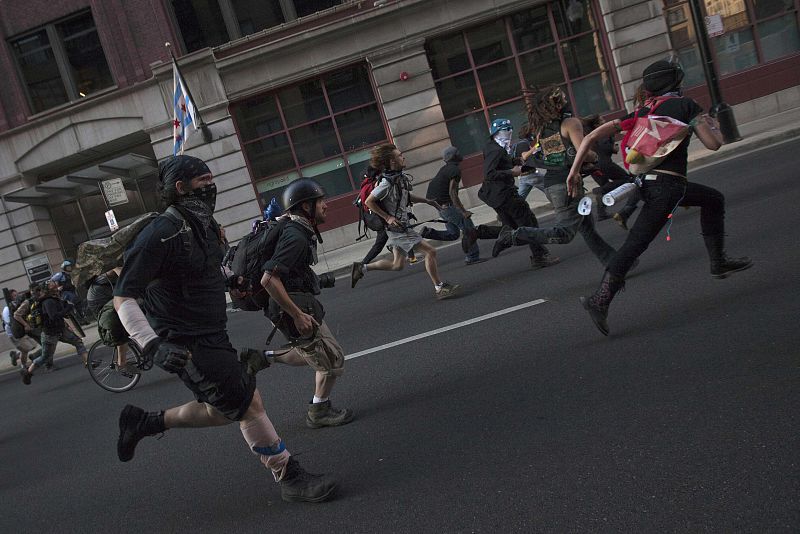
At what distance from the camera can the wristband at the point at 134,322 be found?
3.33 m

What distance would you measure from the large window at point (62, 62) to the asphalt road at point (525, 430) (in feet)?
46.9

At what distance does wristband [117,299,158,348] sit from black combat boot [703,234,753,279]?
430cm

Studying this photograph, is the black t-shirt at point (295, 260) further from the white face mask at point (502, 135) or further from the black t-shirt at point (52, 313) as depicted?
the black t-shirt at point (52, 313)

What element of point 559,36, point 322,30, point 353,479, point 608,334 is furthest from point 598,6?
point 353,479

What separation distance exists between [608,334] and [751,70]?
16098 mm

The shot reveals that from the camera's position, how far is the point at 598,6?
18109 millimetres

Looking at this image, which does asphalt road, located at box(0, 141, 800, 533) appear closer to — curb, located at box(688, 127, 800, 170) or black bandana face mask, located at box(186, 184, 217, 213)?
black bandana face mask, located at box(186, 184, 217, 213)

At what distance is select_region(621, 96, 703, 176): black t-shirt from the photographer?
5021 millimetres

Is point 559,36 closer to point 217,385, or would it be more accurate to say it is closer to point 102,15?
point 102,15

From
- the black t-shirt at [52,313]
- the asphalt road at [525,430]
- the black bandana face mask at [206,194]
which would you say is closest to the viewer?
the asphalt road at [525,430]

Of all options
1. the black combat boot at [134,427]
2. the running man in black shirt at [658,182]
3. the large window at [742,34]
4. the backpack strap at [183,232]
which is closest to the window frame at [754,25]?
the large window at [742,34]

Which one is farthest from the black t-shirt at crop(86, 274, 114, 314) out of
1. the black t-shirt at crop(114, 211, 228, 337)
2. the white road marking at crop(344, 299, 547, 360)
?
the black t-shirt at crop(114, 211, 228, 337)

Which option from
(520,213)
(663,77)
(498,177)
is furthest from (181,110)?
(663,77)

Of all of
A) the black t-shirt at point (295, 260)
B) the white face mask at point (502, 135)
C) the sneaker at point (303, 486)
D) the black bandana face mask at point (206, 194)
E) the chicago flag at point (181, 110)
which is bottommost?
the sneaker at point (303, 486)
